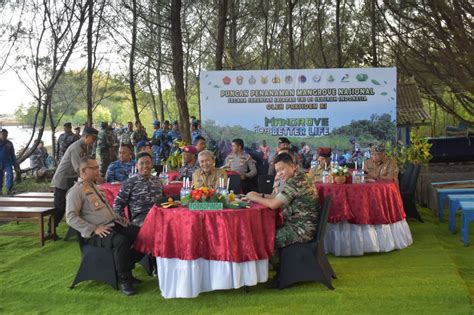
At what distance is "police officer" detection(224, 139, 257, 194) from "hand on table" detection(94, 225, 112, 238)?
4.02 meters

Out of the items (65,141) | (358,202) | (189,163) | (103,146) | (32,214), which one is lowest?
(32,214)

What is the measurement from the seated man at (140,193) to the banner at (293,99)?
4.99 meters

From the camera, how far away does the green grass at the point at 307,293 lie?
4906 mm

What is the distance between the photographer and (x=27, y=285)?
5859mm

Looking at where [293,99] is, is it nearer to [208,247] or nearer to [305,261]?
[305,261]

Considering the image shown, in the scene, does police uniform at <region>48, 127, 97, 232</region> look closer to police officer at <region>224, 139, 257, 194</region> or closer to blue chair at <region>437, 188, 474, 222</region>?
police officer at <region>224, 139, 257, 194</region>

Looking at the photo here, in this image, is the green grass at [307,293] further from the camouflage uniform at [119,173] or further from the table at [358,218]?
the camouflage uniform at [119,173]

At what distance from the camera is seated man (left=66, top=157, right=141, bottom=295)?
5.29 m

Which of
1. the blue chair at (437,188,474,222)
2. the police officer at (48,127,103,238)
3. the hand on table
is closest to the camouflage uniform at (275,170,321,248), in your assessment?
the hand on table

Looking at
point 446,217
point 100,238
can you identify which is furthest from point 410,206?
point 100,238

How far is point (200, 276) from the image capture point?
5094 millimetres

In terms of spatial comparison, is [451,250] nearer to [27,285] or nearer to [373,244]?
[373,244]

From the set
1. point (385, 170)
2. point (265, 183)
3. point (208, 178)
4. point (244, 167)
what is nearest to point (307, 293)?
point (208, 178)

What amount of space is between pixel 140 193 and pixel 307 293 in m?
1.88
